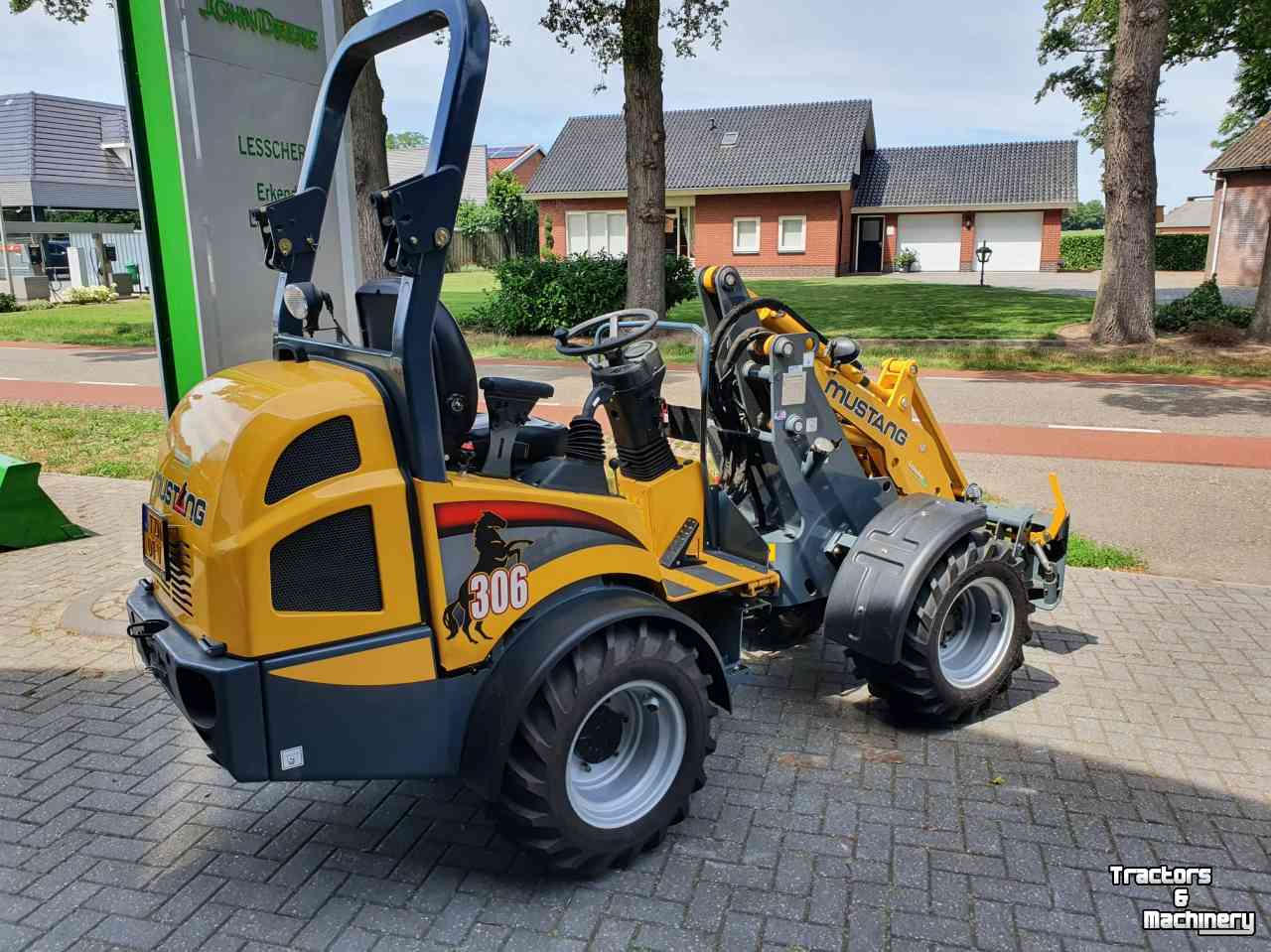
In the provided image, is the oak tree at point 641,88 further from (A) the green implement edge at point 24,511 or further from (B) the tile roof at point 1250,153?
(B) the tile roof at point 1250,153

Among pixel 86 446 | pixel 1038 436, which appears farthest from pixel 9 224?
pixel 1038 436

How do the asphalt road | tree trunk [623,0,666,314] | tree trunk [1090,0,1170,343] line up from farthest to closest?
1. tree trunk [623,0,666,314]
2. tree trunk [1090,0,1170,343]
3. the asphalt road

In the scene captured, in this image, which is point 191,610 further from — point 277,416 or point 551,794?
point 551,794

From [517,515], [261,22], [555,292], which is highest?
[261,22]

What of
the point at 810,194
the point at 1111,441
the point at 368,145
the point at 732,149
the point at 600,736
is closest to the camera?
the point at 600,736

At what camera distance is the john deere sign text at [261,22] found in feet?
16.7

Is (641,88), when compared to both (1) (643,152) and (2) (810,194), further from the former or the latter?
(2) (810,194)

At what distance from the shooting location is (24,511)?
23.0 feet

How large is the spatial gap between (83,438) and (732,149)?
33285mm

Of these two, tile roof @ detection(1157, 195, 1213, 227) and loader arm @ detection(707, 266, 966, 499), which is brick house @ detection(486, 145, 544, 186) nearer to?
tile roof @ detection(1157, 195, 1213, 227)

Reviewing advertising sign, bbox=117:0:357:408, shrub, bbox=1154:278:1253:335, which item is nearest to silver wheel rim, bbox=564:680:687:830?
advertising sign, bbox=117:0:357:408

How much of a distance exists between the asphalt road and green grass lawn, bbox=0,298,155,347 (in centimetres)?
344

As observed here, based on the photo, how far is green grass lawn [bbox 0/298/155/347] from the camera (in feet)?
64.4

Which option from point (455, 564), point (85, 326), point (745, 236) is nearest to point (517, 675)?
point (455, 564)
